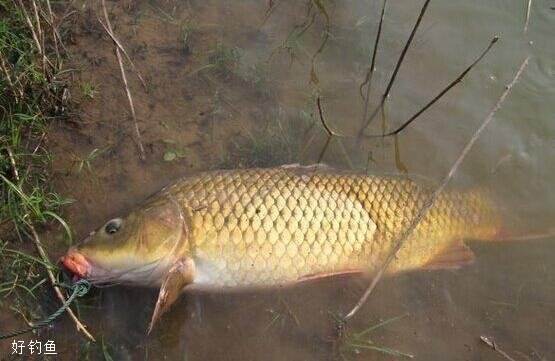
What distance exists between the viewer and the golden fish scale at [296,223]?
8.41 ft

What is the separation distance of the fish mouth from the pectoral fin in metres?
0.35

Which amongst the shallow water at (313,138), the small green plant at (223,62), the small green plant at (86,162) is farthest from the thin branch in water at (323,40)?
the small green plant at (86,162)

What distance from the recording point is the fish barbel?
2.50m

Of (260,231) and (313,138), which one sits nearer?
(260,231)

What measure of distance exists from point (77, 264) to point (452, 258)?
6.10ft

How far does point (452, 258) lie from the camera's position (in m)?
2.89

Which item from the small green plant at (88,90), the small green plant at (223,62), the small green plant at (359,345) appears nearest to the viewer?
the small green plant at (359,345)

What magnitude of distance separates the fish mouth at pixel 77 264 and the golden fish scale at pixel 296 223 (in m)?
0.48

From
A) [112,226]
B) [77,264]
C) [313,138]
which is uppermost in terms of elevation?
[313,138]

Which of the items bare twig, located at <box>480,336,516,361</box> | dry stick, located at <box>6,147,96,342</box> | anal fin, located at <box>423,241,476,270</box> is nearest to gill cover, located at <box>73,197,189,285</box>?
dry stick, located at <box>6,147,96,342</box>

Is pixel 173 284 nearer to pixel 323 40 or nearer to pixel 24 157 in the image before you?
pixel 24 157

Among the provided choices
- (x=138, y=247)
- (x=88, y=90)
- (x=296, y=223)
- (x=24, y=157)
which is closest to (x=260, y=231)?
(x=296, y=223)

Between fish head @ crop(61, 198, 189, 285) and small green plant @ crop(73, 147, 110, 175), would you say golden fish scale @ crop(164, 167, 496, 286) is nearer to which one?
fish head @ crop(61, 198, 189, 285)

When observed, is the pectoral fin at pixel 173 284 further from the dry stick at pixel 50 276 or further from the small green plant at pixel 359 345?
the small green plant at pixel 359 345
